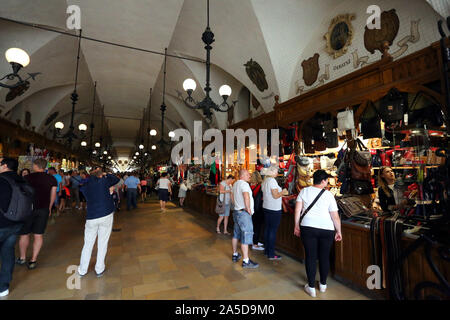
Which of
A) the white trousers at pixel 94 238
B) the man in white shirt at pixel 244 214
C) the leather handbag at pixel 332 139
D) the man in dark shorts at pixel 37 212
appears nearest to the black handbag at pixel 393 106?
the leather handbag at pixel 332 139

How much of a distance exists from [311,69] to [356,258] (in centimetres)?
436

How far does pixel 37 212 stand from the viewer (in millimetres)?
3389

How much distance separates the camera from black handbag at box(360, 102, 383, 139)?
363cm

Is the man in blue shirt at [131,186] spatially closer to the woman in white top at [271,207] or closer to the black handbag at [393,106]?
the woman in white top at [271,207]

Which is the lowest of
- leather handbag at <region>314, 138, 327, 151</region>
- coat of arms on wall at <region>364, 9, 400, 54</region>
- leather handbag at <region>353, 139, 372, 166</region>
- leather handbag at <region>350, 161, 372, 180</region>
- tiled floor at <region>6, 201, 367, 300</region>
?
tiled floor at <region>6, 201, 367, 300</region>

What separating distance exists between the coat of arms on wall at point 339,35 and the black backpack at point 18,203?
5.88m

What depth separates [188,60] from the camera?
830 cm

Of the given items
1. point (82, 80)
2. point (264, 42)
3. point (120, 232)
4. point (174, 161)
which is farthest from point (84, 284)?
point (174, 161)

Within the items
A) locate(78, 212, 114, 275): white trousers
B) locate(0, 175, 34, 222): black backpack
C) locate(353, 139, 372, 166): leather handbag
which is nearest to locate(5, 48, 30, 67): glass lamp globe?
locate(0, 175, 34, 222): black backpack

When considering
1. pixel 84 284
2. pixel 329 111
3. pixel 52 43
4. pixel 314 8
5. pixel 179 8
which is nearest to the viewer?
pixel 84 284

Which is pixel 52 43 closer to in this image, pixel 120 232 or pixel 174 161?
pixel 120 232

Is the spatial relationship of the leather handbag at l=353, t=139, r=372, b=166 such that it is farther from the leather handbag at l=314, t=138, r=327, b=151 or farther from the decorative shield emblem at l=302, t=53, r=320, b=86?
the decorative shield emblem at l=302, t=53, r=320, b=86

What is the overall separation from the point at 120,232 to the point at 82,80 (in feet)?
28.0

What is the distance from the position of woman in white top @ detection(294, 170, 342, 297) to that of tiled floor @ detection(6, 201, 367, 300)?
Answer: 0.43 m
